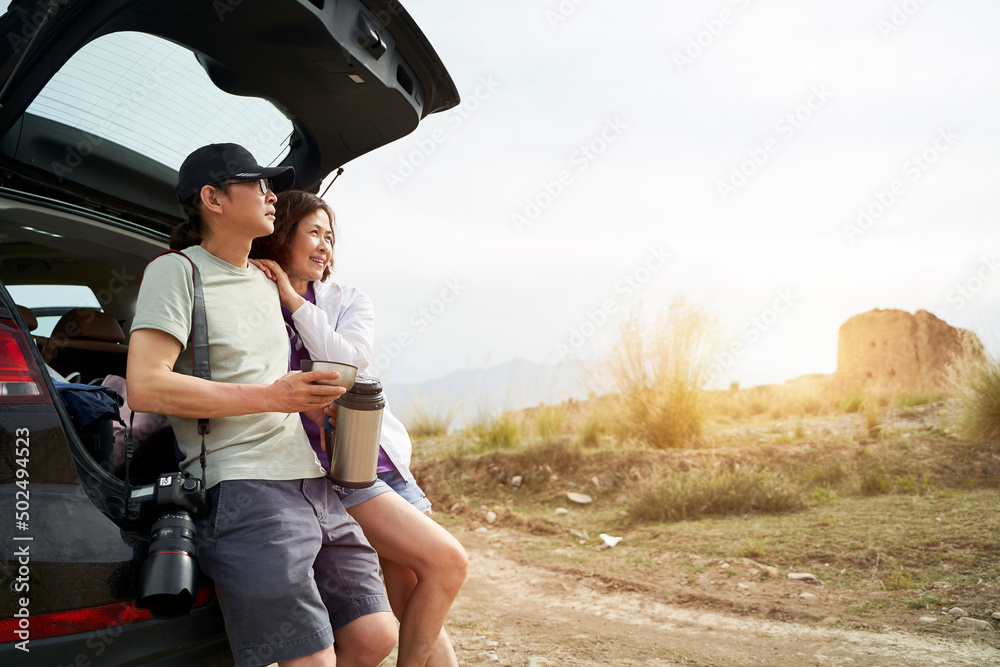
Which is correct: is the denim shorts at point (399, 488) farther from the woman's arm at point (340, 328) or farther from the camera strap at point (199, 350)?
the camera strap at point (199, 350)

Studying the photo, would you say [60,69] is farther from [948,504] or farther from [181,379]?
[948,504]

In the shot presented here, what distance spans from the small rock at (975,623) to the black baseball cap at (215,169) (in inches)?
141

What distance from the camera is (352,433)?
1.91 m

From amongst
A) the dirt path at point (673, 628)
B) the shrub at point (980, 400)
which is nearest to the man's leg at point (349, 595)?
the dirt path at point (673, 628)

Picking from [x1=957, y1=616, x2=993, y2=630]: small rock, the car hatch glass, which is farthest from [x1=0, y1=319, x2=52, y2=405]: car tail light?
[x1=957, y1=616, x2=993, y2=630]: small rock

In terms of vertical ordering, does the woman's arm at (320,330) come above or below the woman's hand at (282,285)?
below

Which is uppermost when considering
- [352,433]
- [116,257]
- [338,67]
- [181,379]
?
[338,67]

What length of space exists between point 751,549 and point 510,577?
1.60m

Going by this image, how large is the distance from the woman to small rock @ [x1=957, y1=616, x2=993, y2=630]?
2545mm

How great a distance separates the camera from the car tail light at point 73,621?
1254 millimetres

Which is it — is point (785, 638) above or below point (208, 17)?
below

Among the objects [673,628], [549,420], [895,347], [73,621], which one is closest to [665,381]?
[549,420]

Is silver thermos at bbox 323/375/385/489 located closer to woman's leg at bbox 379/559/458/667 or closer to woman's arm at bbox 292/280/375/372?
woman's arm at bbox 292/280/375/372

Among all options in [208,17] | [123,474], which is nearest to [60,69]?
[208,17]
